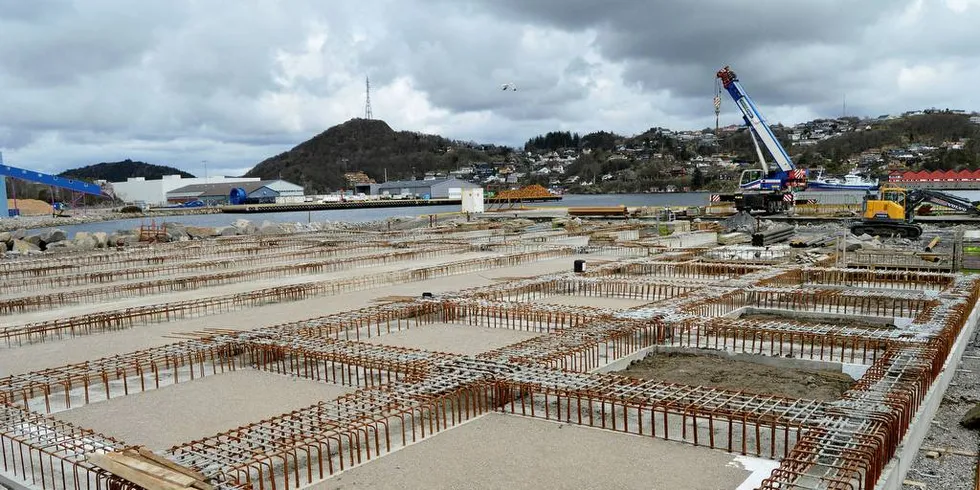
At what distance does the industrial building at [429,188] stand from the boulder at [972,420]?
124m

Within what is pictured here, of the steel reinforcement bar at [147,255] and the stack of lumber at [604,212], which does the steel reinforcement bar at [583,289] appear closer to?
the steel reinforcement bar at [147,255]


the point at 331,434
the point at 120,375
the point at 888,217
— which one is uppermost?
the point at 888,217

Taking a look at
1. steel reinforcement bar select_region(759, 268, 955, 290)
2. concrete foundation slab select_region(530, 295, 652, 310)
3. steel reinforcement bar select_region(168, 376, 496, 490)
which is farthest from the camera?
steel reinforcement bar select_region(759, 268, 955, 290)

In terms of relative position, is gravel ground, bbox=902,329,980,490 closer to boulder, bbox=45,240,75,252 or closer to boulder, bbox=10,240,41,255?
boulder, bbox=45,240,75,252

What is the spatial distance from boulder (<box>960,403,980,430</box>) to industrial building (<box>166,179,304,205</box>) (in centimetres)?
13348

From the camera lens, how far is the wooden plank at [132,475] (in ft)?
19.8

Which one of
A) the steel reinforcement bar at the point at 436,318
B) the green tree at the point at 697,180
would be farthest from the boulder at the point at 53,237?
the green tree at the point at 697,180

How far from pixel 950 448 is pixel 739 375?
3307 mm

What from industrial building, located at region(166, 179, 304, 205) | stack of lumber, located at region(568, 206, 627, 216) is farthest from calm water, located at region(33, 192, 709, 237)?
stack of lumber, located at region(568, 206, 627, 216)

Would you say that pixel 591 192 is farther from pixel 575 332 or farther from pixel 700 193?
pixel 575 332

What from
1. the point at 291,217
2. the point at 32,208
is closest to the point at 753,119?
the point at 291,217

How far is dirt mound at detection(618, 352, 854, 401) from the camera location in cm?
1055

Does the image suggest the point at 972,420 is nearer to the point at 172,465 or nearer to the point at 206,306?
the point at 172,465

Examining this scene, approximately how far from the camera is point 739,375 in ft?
37.4
